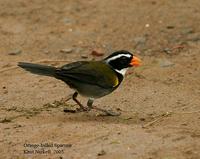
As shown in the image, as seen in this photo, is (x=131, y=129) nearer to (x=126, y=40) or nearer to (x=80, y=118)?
(x=80, y=118)

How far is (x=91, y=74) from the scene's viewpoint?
896 centimetres

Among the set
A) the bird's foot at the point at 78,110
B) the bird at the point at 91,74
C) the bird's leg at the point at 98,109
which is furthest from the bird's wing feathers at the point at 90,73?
the bird's foot at the point at 78,110

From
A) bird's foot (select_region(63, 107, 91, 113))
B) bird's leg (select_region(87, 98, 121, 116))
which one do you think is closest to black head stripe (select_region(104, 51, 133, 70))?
bird's leg (select_region(87, 98, 121, 116))

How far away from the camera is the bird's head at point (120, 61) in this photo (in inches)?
362

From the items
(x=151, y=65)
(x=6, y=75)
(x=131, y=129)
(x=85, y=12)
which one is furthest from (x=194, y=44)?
→ (x=131, y=129)

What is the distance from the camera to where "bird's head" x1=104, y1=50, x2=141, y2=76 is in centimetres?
920

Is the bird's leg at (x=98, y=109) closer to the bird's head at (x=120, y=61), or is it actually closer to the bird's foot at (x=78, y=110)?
the bird's foot at (x=78, y=110)

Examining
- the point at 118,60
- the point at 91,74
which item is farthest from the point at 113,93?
the point at 91,74

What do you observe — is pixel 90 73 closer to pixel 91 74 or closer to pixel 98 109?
pixel 91 74

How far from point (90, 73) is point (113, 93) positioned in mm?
1220

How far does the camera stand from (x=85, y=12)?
1324 cm

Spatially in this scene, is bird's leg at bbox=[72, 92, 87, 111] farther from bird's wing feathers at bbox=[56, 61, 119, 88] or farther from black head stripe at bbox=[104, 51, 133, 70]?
black head stripe at bbox=[104, 51, 133, 70]

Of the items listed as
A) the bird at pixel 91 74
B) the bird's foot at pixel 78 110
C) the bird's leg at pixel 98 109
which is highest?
the bird at pixel 91 74

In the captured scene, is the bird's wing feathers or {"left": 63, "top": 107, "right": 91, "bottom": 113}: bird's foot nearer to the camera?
the bird's wing feathers
